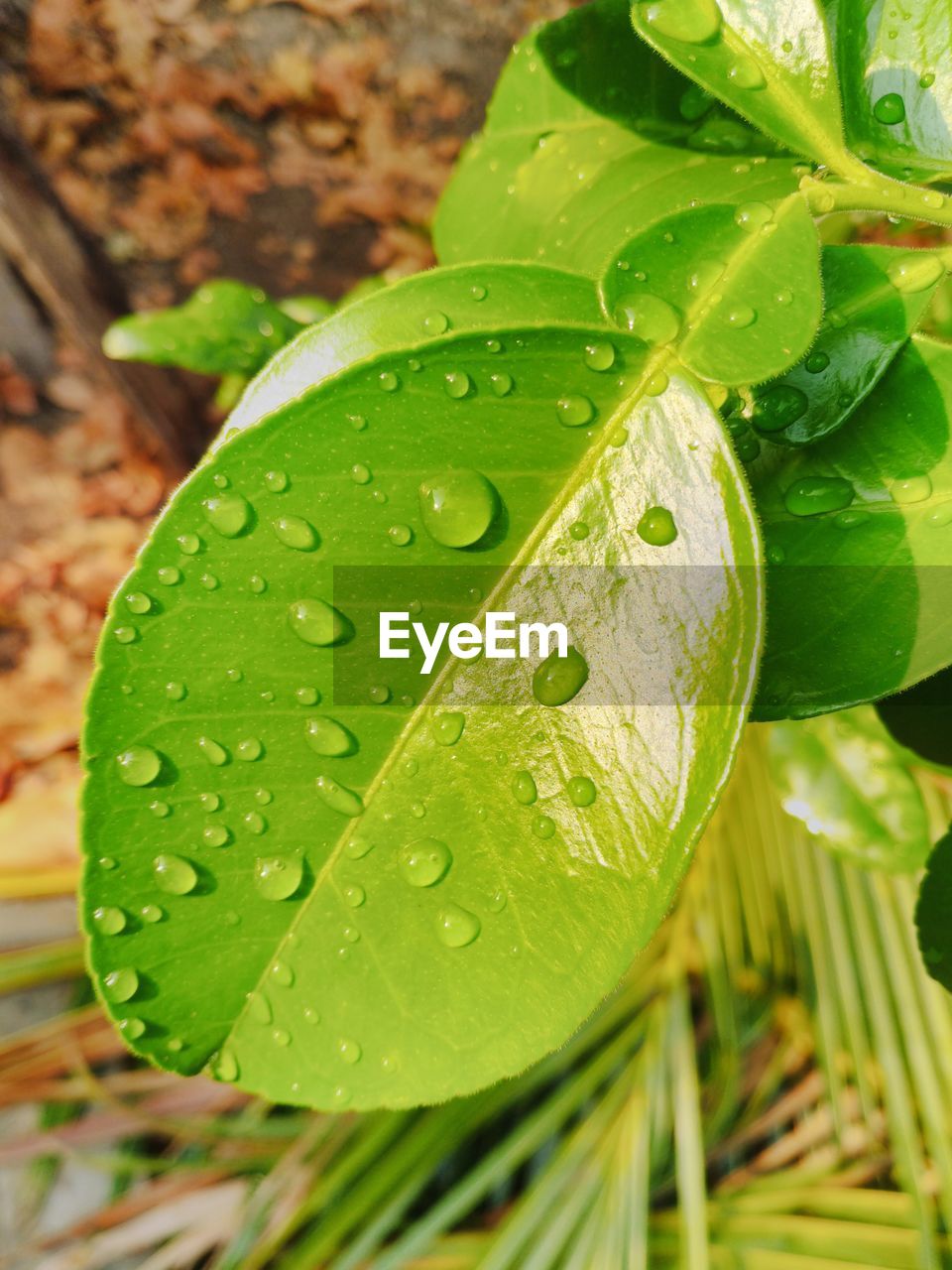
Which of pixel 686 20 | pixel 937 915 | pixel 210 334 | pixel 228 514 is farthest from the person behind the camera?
pixel 210 334

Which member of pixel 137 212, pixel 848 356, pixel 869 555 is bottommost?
pixel 869 555

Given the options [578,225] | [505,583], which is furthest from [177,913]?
[578,225]

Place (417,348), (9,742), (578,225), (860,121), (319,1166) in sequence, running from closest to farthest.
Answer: (417,348)
(860,121)
(578,225)
(319,1166)
(9,742)

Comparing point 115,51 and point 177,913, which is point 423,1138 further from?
point 115,51

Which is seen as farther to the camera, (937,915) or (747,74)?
(937,915)

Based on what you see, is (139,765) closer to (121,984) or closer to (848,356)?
(121,984)

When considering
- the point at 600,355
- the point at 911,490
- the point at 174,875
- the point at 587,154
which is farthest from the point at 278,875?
the point at 587,154

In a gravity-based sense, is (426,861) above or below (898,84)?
below
